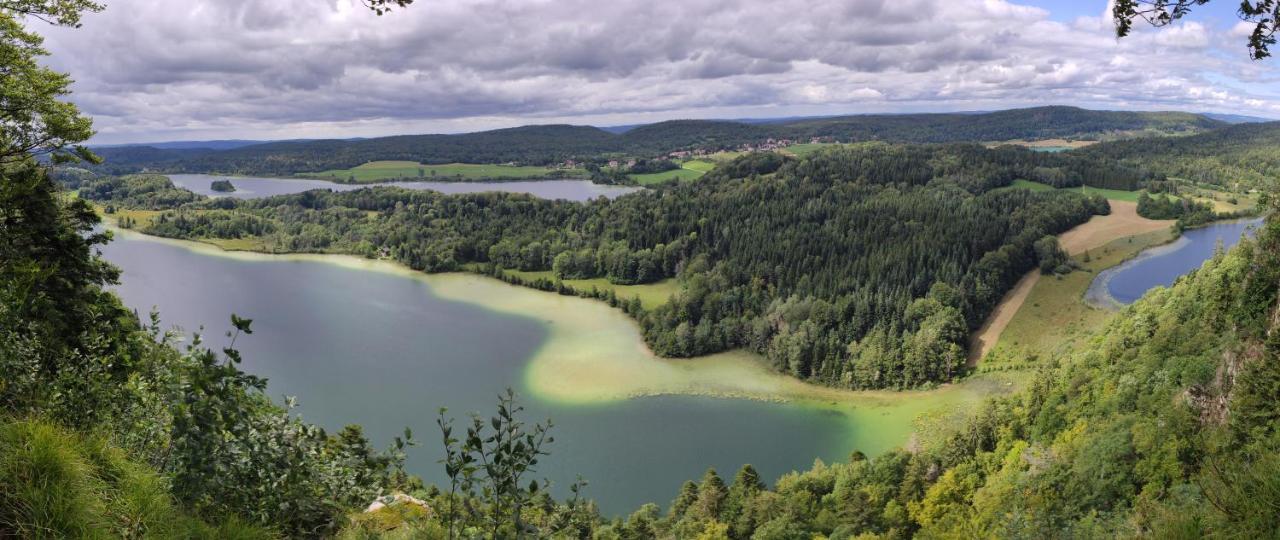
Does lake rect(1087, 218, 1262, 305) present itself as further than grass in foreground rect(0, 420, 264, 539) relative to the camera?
Yes

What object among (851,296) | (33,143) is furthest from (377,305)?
(33,143)

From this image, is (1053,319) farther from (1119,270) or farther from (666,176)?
(666,176)

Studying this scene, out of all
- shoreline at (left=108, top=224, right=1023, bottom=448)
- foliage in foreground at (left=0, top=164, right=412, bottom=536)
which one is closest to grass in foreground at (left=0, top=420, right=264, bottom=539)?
foliage in foreground at (left=0, top=164, right=412, bottom=536)

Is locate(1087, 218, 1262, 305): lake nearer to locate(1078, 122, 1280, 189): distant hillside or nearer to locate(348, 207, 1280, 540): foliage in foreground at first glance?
locate(1078, 122, 1280, 189): distant hillside

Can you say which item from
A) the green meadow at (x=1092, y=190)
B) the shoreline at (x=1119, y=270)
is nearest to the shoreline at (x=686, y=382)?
the shoreline at (x=1119, y=270)

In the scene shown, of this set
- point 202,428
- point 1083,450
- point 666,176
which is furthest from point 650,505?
point 666,176

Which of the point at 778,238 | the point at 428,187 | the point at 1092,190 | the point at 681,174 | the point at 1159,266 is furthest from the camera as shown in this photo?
the point at 428,187

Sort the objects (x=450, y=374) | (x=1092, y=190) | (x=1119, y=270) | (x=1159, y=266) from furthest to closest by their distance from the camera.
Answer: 1. (x=1092, y=190)
2. (x=1159, y=266)
3. (x=1119, y=270)
4. (x=450, y=374)
